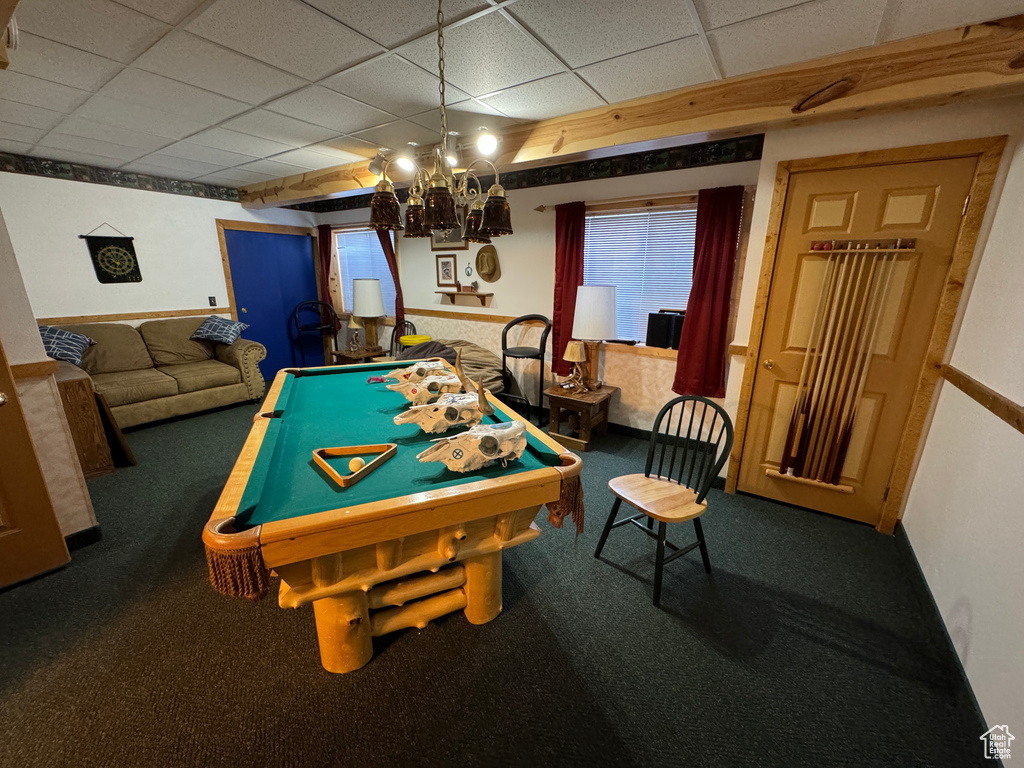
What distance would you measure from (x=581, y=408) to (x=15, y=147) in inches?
200

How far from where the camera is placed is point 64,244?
12.4ft

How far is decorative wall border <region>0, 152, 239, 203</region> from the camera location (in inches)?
138

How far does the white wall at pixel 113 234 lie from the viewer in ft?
11.8

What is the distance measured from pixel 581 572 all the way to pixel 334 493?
136 cm

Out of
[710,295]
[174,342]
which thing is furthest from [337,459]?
[174,342]

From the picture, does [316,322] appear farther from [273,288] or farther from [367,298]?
[367,298]

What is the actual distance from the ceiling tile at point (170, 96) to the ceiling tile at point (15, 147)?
5.88 feet

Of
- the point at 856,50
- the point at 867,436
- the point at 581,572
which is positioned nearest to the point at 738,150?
the point at 856,50

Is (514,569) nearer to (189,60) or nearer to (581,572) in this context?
(581,572)

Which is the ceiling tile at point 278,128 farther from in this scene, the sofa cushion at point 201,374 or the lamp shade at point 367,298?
the sofa cushion at point 201,374

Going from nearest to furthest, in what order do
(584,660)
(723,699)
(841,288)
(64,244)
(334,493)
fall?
(334,493), (723,699), (584,660), (841,288), (64,244)

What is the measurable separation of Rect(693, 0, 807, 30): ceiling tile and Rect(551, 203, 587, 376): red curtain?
6.37 ft

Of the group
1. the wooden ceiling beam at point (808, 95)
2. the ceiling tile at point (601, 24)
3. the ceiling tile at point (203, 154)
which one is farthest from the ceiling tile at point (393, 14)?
the ceiling tile at point (203, 154)

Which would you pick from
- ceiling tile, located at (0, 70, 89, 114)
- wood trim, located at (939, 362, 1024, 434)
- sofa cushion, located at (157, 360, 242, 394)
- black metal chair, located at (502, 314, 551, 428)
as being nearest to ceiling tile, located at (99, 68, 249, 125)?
ceiling tile, located at (0, 70, 89, 114)
